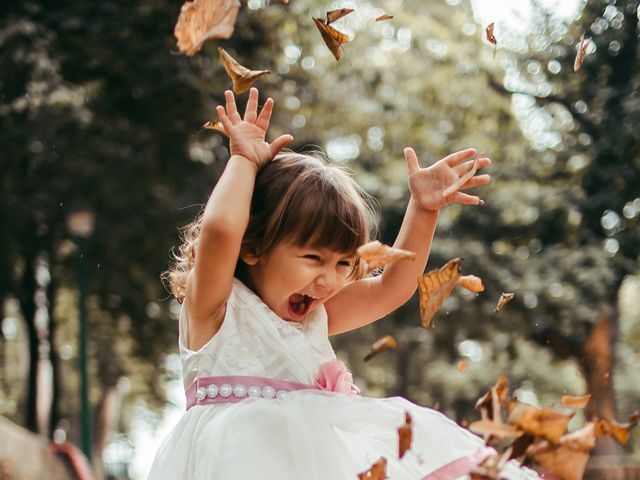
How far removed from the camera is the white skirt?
7.15 ft

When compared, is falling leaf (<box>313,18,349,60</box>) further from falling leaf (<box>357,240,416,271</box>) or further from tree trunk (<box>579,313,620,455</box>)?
tree trunk (<box>579,313,620,455</box>)

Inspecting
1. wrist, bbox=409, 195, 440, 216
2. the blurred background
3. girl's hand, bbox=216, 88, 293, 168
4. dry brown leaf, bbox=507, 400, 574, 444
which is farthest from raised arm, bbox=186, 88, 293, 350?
the blurred background

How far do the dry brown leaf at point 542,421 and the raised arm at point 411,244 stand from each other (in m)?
0.85

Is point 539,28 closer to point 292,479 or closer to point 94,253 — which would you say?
point 94,253

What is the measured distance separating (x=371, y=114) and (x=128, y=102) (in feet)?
10.9

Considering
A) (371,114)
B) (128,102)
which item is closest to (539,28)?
(371,114)

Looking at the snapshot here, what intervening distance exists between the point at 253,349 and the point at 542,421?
77 centimetres

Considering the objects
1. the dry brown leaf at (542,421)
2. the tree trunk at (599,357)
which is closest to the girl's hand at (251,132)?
the dry brown leaf at (542,421)

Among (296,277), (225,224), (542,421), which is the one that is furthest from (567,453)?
(225,224)

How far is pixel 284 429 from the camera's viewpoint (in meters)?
2.25

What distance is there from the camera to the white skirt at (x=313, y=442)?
85.8 inches

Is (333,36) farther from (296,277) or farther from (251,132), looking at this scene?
(296,277)

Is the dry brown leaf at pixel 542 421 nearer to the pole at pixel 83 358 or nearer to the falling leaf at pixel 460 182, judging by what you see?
the falling leaf at pixel 460 182

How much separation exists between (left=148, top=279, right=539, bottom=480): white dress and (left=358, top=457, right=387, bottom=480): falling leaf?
100mm
